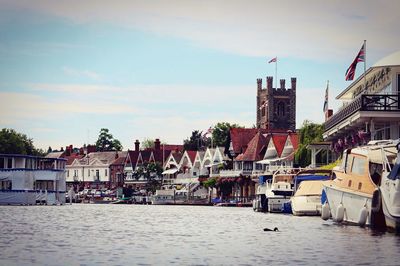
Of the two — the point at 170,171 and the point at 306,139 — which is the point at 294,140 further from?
the point at 170,171

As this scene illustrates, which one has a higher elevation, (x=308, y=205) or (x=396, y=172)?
(x=396, y=172)

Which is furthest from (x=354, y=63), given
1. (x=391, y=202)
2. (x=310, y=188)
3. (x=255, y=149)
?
(x=255, y=149)

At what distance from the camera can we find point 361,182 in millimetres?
44656

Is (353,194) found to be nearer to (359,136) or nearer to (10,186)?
(359,136)

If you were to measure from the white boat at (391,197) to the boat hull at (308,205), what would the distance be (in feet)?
70.9

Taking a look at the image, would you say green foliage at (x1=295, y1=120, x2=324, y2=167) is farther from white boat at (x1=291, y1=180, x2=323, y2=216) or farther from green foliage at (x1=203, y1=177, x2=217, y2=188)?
white boat at (x1=291, y1=180, x2=323, y2=216)

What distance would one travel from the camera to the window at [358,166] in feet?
149

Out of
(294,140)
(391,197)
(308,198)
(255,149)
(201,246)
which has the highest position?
(294,140)

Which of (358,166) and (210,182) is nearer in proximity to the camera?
(358,166)

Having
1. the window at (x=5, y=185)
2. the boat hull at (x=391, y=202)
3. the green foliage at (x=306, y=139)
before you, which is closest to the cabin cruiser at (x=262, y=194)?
the green foliage at (x=306, y=139)

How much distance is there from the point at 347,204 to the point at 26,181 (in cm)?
7026

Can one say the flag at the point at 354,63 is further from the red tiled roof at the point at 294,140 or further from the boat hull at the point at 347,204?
the red tiled roof at the point at 294,140

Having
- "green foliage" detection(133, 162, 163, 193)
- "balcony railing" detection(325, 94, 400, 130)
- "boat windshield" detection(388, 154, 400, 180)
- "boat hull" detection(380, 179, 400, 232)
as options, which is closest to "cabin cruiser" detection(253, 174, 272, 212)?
"balcony railing" detection(325, 94, 400, 130)

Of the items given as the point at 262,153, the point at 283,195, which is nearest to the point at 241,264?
the point at 283,195
